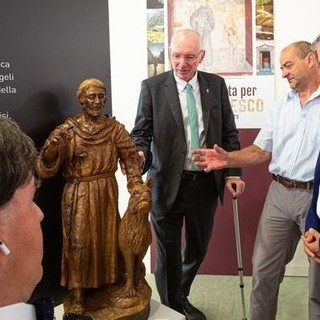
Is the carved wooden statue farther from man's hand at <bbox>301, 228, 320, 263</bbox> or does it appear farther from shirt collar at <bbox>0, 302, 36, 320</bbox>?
shirt collar at <bbox>0, 302, 36, 320</bbox>

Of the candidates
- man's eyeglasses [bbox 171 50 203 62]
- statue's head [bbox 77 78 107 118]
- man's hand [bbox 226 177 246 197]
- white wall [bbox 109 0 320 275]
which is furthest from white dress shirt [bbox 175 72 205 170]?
white wall [bbox 109 0 320 275]

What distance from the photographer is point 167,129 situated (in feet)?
8.89

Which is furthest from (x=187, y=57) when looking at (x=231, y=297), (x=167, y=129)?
(x=231, y=297)

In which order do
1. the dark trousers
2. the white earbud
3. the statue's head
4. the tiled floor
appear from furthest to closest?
the tiled floor, the dark trousers, the statue's head, the white earbud

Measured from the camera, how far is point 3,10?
60.9 inches

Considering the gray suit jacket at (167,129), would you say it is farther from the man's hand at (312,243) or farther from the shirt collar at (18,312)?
the shirt collar at (18,312)

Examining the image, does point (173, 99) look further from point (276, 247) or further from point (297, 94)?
point (276, 247)

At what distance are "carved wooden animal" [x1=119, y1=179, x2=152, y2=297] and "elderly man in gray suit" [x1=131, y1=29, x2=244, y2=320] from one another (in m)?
0.67

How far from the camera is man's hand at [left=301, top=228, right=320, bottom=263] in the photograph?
2336 millimetres

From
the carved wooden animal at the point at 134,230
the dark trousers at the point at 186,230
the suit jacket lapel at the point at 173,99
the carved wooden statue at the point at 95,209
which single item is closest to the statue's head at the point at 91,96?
the carved wooden statue at the point at 95,209

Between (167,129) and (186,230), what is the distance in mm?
605

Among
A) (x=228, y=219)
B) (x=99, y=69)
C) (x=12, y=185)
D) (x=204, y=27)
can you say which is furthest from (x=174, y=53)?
(x=12, y=185)

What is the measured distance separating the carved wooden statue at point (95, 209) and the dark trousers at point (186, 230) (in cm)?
74

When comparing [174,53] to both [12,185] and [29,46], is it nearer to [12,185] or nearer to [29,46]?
[29,46]
